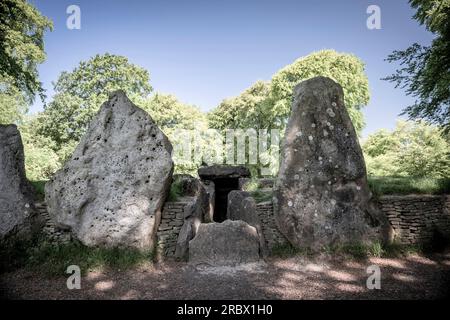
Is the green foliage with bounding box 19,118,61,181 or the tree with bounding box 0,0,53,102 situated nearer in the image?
the tree with bounding box 0,0,53,102

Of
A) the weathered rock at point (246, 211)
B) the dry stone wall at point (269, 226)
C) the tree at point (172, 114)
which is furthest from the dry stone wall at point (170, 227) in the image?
the tree at point (172, 114)

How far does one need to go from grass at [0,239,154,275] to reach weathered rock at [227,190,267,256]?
2.80 meters

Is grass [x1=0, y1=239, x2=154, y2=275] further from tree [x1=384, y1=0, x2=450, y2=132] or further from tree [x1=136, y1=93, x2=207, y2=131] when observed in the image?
tree [x1=136, y1=93, x2=207, y2=131]

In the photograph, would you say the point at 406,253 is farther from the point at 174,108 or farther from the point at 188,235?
the point at 174,108

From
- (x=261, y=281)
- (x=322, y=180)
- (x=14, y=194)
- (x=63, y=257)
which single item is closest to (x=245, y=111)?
(x=322, y=180)

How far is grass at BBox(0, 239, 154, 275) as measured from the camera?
6695 mm

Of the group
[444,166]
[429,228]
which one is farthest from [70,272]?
[444,166]

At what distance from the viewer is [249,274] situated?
248 inches

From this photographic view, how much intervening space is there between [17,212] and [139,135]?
3.74 m

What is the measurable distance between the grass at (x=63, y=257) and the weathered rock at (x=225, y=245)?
122 centimetres

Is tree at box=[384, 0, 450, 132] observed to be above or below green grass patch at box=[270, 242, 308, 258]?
above

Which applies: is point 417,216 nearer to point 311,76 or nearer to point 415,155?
point 415,155

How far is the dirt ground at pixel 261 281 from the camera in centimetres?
529

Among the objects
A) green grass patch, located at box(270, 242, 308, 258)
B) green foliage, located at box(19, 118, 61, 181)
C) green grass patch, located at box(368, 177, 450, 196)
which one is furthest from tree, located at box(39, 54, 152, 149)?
green grass patch, located at box(368, 177, 450, 196)
